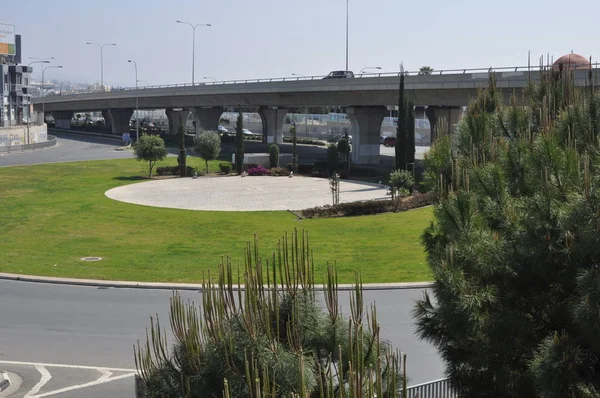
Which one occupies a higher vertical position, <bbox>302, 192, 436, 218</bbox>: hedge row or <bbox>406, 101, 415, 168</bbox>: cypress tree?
<bbox>406, 101, 415, 168</bbox>: cypress tree

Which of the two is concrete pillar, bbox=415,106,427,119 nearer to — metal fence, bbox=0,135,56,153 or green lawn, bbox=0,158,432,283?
metal fence, bbox=0,135,56,153

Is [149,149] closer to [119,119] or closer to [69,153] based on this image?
[69,153]

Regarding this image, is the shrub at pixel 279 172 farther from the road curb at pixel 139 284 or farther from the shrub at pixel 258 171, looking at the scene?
the road curb at pixel 139 284

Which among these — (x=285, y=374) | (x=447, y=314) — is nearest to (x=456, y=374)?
(x=447, y=314)

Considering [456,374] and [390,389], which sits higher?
[390,389]

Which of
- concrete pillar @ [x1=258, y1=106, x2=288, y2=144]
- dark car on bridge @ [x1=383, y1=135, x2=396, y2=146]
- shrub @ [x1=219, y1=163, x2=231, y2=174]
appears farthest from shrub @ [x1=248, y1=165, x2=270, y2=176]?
dark car on bridge @ [x1=383, y1=135, x2=396, y2=146]

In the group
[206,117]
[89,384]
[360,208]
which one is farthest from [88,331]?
[206,117]

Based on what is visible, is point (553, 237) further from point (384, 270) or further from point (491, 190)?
point (384, 270)

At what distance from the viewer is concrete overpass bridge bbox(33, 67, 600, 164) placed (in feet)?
180

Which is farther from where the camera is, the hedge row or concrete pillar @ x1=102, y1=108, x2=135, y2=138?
concrete pillar @ x1=102, y1=108, x2=135, y2=138

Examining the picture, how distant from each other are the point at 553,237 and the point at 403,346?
924 centimetres

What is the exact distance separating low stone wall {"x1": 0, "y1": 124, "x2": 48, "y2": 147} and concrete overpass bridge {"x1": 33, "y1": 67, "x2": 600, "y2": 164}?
44.4 feet

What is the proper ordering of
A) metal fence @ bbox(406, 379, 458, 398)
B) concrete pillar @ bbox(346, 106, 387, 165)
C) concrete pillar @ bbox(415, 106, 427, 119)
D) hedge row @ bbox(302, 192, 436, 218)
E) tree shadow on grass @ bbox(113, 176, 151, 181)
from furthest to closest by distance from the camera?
1. concrete pillar @ bbox(415, 106, 427, 119)
2. concrete pillar @ bbox(346, 106, 387, 165)
3. tree shadow on grass @ bbox(113, 176, 151, 181)
4. hedge row @ bbox(302, 192, 436, 218)
5. metal fence @ bbox(406, 379, 458, 398)

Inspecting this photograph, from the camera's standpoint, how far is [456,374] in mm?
10539
